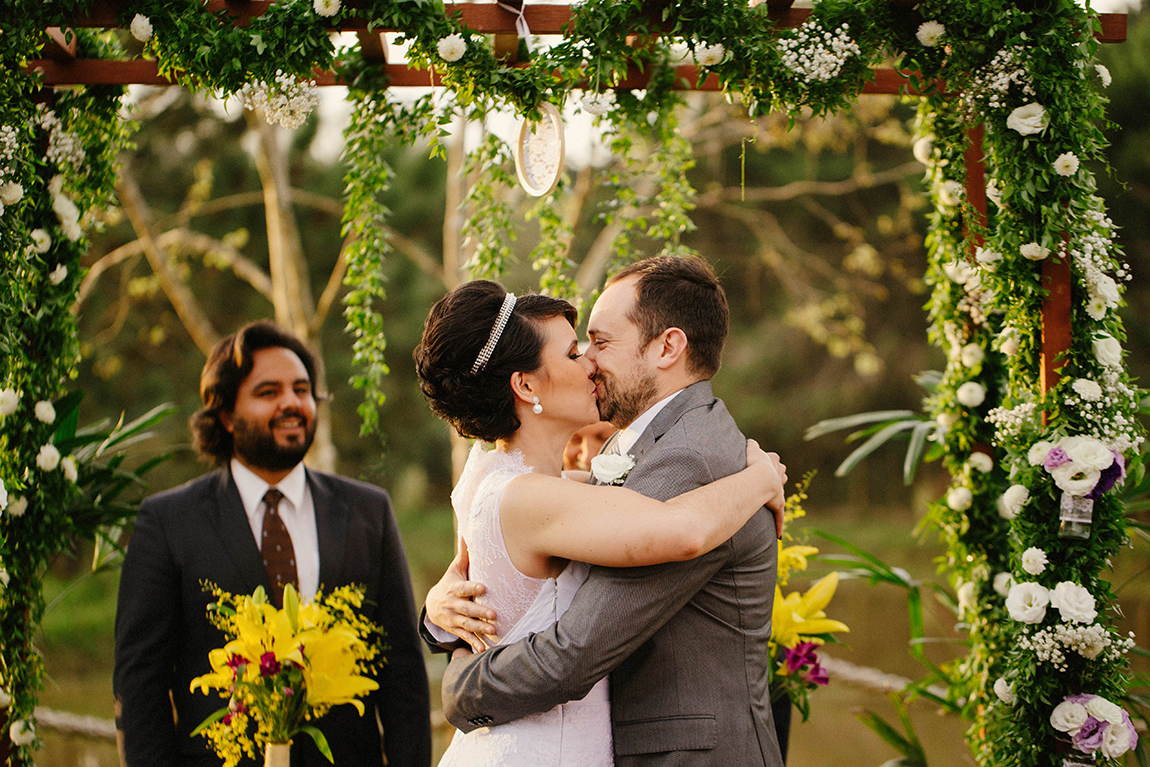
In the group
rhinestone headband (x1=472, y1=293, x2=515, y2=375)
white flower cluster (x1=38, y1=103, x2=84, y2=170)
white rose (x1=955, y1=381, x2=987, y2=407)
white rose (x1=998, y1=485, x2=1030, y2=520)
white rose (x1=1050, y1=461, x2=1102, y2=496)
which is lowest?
white rose (x1=998, y1=485, x2=1030, y2=520)

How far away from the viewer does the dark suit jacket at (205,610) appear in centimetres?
287

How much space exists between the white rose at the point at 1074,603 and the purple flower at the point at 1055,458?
0.38 m

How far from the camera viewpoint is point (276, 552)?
309 centimetres

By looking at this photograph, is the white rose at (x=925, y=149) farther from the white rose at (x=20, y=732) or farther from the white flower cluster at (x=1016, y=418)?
the white rose at (x=20, y=732)

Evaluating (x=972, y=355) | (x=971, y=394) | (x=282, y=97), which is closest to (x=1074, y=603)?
(x=971, y=394)

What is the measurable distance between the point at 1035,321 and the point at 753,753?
5.95 ft

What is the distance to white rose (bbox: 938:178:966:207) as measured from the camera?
3346 millimetres

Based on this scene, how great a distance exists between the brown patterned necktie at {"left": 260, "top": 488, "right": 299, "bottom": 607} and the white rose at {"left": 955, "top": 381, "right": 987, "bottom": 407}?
264cm

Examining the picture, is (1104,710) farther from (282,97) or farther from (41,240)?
(41,240)

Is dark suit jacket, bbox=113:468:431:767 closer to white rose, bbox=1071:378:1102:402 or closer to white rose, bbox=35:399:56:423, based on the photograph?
white rose, bbox=35:399:56:423

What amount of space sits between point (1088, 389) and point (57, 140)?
3.69m

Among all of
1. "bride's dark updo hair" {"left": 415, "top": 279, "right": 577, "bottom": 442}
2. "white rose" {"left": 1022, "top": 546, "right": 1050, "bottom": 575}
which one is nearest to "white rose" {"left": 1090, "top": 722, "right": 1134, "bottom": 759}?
"white rose" {"left": 1022, "top": 546, "right": 1050, "bottom": 575}

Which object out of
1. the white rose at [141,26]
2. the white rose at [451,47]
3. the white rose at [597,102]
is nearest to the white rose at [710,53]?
the white rose at [597,102]

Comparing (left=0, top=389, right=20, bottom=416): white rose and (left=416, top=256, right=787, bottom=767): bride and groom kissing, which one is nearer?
(left=416, top=256, right=787, bottom=767): bride and groom kissing
